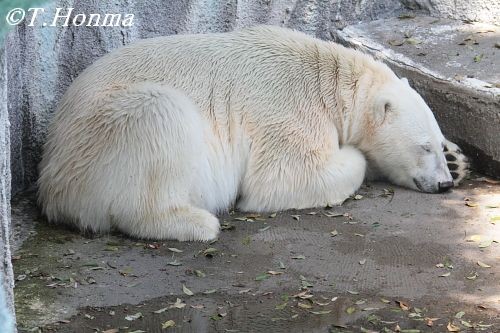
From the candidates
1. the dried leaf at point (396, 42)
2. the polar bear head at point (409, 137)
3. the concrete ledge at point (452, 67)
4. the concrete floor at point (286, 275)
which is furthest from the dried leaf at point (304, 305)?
the dried leaf at point (396, 42)

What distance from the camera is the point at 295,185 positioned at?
17.0 ft

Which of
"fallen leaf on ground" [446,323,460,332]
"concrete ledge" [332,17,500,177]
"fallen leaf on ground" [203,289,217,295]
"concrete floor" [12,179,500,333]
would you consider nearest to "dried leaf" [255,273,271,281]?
"concrete floor" [12,179,500,333]

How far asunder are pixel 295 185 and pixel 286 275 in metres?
1.00

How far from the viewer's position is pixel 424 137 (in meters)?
5.48

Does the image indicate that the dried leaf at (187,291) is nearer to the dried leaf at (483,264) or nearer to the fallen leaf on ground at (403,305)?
the fallen leaf on ground at (403,305)

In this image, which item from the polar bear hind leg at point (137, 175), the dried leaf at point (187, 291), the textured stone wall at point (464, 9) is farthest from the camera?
the textured stone wall at point (464, 9)

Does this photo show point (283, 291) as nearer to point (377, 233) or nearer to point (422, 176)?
point (377, 233)

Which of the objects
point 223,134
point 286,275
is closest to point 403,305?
point 286,275

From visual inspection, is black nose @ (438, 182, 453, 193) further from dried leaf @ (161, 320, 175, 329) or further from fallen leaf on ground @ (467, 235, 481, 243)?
dried leaf @ (161, 320, 175, 329)

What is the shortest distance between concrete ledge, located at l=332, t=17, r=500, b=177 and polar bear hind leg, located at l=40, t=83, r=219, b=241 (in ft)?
6.61

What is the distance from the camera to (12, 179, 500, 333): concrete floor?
3.78 metres

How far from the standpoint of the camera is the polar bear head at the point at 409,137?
18.0 feet

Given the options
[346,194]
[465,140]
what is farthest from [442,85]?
[346,194]

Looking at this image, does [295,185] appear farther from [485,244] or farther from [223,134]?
[485,244]
